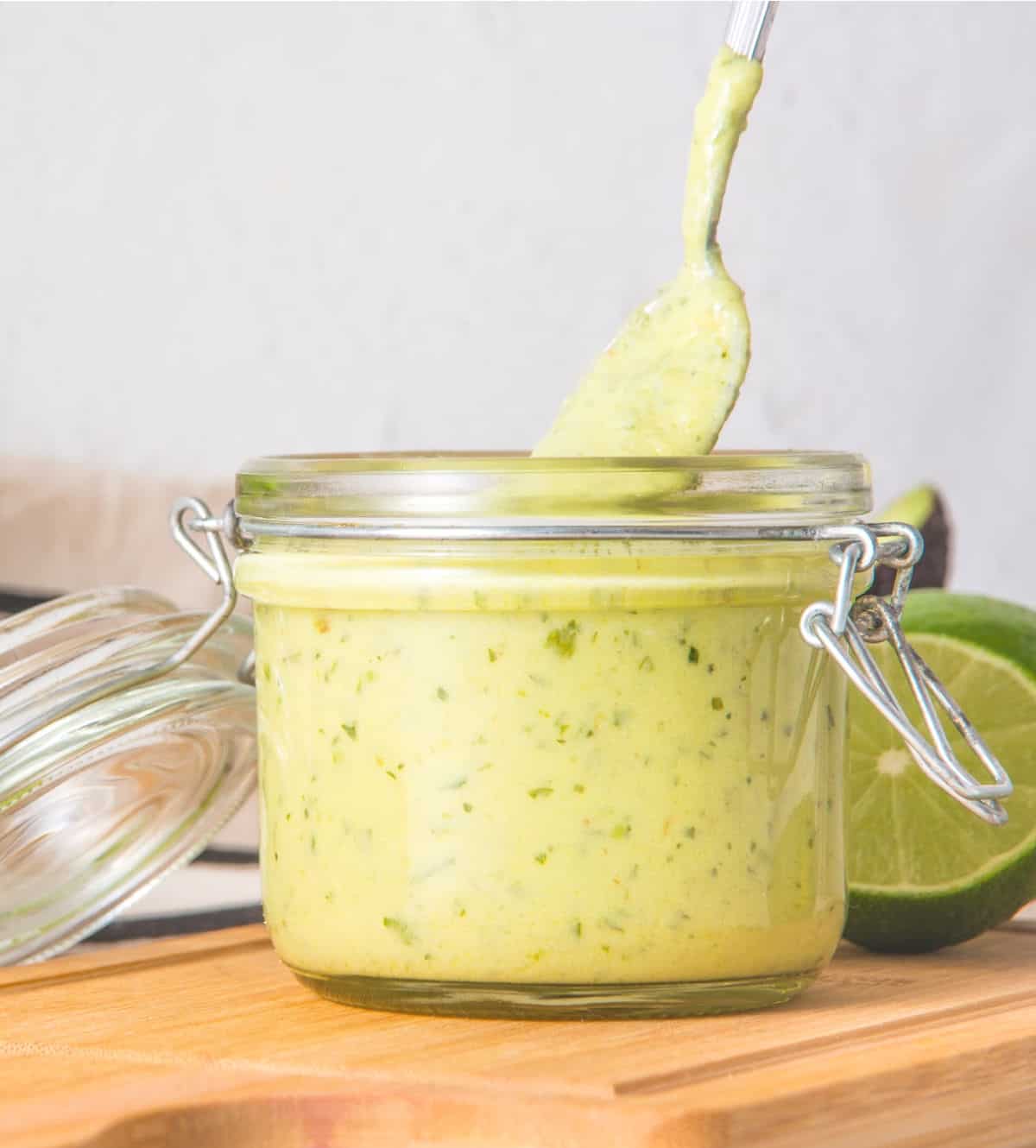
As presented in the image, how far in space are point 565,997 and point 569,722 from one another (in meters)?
0.12

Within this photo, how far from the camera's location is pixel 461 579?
736 mm

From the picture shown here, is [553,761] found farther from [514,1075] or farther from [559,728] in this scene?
[514,1075]

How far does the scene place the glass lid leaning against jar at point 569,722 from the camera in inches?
28.7

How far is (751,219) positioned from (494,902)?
108cm

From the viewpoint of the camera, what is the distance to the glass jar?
28.7 inches

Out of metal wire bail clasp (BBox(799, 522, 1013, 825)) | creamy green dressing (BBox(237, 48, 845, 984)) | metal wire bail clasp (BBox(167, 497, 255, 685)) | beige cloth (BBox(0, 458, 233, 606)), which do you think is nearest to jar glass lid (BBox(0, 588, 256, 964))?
metal wire bail clasp (BBox(167, 497, 255, 685))

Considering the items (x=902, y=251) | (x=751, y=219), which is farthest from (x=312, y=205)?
(x=902, y=251)

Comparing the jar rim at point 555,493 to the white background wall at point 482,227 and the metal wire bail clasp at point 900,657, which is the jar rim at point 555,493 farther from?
the white background wall at point 482,227

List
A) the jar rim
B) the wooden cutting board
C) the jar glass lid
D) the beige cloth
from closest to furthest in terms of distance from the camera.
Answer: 1. the wooden cutting board
2. the jar rim
3. the jar glass lid
4. the beige cloth

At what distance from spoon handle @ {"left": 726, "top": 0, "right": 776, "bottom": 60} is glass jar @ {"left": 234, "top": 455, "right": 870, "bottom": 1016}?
0.19m

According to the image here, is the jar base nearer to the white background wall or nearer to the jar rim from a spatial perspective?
the jar rim

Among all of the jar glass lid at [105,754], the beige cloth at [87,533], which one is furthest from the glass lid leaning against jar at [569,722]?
the beige cloth at [87,533]

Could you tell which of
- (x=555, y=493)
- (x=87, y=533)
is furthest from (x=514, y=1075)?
(x=87, y=533)

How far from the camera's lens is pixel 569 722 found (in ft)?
2.38
